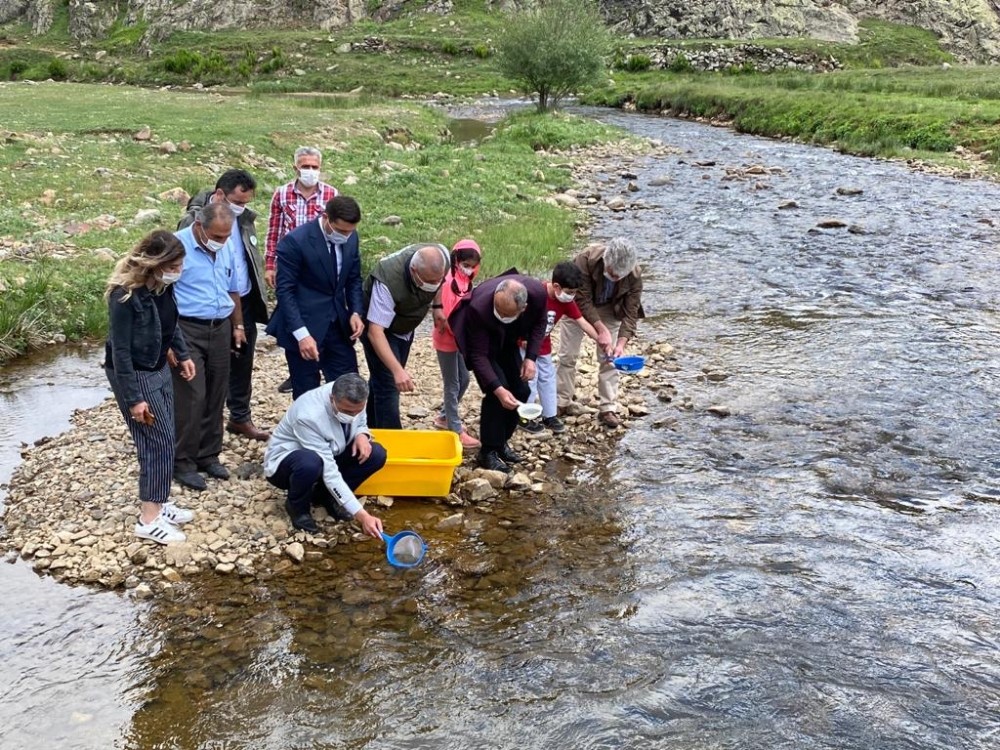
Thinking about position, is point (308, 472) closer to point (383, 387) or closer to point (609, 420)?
point (383, 387)

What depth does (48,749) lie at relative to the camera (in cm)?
471

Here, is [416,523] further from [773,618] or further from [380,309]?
[773,618]

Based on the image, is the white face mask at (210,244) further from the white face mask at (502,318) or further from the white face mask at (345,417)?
the white face mask at (502,318)

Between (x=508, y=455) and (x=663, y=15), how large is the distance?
75.8 m

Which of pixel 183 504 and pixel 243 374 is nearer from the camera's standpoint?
Result: pixel 183 504

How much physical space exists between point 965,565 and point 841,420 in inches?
114

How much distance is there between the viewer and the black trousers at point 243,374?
318 inches

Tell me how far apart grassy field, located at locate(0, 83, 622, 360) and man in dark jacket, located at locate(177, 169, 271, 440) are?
4.01m

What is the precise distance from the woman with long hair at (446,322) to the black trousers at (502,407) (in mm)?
326

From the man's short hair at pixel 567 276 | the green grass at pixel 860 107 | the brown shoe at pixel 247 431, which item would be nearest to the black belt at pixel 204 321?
the brown shoe at pixel 247 431

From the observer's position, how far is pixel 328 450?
6574 mm

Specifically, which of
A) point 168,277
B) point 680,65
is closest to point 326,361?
point 168,277

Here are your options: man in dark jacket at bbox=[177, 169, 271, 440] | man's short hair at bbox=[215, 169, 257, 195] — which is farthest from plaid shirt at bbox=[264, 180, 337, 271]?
man's short hair at bbox=[215, 169, 257, 195]

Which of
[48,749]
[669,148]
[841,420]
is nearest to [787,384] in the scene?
[841,420]
